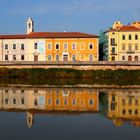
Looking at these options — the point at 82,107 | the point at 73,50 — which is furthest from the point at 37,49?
the point at 82,107

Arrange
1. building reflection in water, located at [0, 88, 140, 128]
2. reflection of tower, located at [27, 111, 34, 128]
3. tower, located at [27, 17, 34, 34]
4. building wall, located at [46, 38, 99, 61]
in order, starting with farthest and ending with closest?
tower, located at [27, 17, 34, 34] → building wall, located at [46, 38, 99, 61] → building reflection in water, located at [0, 88, 140, 128] → reflection of tower, located at [27, 111, 34, 128]

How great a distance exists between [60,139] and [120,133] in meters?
2.95

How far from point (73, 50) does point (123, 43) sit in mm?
10990

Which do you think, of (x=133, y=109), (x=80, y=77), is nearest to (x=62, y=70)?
(x=80, y=77)

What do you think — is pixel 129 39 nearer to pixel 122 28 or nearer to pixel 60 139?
pixel 122 28

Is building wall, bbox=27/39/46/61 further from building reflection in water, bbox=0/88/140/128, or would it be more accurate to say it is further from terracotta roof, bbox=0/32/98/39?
building reflection in water, bbox=0/88/140/128

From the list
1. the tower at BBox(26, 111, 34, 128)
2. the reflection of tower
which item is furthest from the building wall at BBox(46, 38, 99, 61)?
the reflection of tower

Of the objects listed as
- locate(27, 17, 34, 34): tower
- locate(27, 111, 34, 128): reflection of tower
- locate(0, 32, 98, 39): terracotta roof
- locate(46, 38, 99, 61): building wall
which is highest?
locate(27, 17, 34, 34): tower

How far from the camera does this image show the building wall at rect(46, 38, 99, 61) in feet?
262

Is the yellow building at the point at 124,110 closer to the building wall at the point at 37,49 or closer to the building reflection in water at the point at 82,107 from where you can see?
the building reflection in water at the point at 82,107

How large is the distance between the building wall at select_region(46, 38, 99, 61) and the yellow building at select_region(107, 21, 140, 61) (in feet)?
16.4

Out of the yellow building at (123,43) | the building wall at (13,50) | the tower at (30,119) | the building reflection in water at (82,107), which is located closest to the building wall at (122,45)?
the yellow building at (123,43)

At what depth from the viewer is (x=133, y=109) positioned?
27.3m

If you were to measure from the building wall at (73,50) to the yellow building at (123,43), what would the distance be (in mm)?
4992
